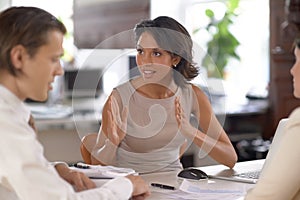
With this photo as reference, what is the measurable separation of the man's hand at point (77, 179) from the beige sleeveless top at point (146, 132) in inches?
21.6

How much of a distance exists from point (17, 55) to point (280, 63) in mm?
4225

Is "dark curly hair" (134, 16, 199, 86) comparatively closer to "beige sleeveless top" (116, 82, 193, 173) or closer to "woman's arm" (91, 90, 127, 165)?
"beige sleeveless top" (116, 82, 193, 173)

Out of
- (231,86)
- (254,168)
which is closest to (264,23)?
(231,86)

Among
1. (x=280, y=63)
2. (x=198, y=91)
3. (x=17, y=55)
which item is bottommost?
(x=280, y=63)

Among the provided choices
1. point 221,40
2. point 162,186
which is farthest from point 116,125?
point 221,40

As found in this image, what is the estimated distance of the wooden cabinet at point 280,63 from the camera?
206 inches

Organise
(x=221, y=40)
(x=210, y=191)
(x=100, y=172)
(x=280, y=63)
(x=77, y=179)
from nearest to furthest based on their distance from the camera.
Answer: (x=77, y=179)
(x=100, y=172)
(x=210, y=191)
(x=280, y=63)
(x=221, y=40)

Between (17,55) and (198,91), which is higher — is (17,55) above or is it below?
above

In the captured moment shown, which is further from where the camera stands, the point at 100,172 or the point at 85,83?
the point at 85,83

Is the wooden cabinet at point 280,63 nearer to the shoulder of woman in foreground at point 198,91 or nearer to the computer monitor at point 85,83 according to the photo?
the computer monitor at point 85,83

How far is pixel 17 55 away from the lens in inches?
52.9

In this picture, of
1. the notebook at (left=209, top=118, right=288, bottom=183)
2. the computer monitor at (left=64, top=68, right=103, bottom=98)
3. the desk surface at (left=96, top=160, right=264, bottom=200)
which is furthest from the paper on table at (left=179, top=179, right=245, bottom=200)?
the computer monitor at (left=64, top=68, right=103, bottom=98)

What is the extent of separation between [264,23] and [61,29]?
15.0ft

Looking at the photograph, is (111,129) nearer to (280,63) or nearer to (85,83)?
(85,83)
